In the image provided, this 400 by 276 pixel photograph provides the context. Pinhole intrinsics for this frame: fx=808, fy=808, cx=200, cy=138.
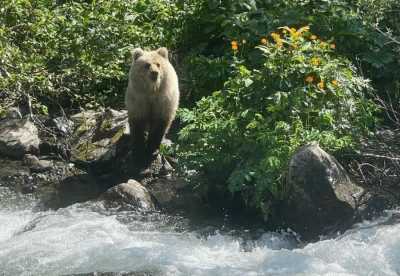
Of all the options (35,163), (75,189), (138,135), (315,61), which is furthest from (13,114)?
(315,61)

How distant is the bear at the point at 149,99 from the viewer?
29.3 feet

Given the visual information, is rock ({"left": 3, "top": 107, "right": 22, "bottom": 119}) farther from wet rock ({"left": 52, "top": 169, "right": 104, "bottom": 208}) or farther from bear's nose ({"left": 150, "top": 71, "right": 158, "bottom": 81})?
bear's nose ({"left": 150, "top": 71, "right": 158, "bottom": 81})

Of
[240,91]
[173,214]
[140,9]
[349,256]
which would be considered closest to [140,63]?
[240,91]

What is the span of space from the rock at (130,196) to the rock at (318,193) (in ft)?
4.98

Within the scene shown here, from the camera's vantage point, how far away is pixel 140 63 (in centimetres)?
895

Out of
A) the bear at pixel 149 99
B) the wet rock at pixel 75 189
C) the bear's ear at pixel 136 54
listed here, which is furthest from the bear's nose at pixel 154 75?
the wet rock at pixel 75 189

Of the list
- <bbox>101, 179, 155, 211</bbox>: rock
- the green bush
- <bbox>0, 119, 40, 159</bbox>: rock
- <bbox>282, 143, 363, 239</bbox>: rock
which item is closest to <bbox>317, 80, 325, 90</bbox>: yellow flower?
the green bush

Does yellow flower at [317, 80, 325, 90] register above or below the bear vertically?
above

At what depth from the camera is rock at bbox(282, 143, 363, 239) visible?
7.23 meters

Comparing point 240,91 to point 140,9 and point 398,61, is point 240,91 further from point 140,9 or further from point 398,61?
point 140,9

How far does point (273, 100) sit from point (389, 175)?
A: 134cm

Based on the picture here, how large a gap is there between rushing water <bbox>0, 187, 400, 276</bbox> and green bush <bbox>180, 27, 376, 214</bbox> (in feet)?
1.95

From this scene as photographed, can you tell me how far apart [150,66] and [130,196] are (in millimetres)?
1602

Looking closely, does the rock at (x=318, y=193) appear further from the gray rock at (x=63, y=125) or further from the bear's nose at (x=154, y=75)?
the gray rock at (x=63, y=125)
